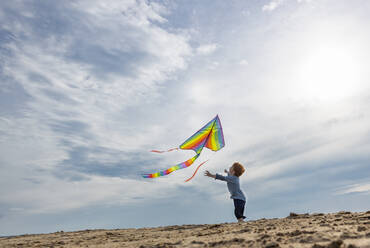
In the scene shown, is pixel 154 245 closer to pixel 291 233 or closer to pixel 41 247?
pixel 291 233

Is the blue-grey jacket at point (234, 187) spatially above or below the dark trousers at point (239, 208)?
above

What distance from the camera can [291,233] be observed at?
584 centimetres

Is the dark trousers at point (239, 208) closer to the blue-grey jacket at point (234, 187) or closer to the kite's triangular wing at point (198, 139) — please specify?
the blue-grey jacket at point (234, 187)

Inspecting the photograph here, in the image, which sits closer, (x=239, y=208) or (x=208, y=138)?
(x=239, y=208)

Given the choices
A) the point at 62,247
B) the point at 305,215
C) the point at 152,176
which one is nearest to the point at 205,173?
the point at 152,176

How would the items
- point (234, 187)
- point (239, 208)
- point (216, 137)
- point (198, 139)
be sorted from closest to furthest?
point (239, 208) < point (234, 187) < point (216, 137) < point (198, 139)

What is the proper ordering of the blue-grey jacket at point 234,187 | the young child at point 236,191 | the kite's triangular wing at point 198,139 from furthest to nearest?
the kite's triangular wing at point 198,139
the blue-grey jacket at point 234,187
the young child at point 236,191

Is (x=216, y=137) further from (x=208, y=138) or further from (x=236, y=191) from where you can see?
(x=236, y=191)

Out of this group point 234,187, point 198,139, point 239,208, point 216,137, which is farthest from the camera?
point 198,139

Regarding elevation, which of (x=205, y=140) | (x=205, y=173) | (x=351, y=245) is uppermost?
(x=205, y=140)

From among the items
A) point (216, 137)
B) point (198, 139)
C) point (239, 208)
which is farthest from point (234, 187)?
point (198, 139)

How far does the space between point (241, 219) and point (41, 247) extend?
6022 millimetres

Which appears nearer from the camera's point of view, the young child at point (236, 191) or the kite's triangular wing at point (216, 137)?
the young child at point (236, 191)

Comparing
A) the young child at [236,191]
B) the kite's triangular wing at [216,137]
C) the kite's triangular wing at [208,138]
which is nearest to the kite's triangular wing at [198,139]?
the kite's triangular wing at [208,138]
